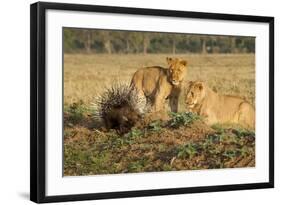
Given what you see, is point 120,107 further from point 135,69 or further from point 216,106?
point 216,106

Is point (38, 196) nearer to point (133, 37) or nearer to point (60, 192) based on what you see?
point (60, 192)

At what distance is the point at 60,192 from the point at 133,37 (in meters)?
1.02

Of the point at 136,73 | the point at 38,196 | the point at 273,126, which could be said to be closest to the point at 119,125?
the point at 136,73

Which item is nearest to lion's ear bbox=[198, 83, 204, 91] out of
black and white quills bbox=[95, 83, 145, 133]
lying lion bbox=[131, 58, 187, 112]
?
lying lion bbox=[131, 58, 187, 112]

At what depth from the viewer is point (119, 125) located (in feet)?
17.0

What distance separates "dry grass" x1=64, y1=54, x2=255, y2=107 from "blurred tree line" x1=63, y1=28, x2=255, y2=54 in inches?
1.5

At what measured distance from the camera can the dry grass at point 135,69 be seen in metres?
5.06

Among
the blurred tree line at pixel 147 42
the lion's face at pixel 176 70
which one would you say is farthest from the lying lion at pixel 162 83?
the blurred tree line at pixel 147 42

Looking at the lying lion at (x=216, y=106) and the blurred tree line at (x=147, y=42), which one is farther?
the lying lion at (x=216, y=106)

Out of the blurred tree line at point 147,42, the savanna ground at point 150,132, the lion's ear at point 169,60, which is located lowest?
the savanna ground at point 150,132

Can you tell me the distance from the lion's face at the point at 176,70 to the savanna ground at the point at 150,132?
40 mm

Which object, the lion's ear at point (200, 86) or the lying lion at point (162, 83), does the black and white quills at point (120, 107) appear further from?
the lion's ear at point (200, 86)

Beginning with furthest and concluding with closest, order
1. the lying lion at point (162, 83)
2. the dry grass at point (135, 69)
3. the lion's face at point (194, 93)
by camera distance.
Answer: the lion's face at point (194, 93)
the lying lion at point (162, 83)
the dry grass at point (135, 69)

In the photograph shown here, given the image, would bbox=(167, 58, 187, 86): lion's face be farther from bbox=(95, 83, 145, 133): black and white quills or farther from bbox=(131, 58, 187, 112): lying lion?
bbox=(95, 83, 145, 133): black and white quills
